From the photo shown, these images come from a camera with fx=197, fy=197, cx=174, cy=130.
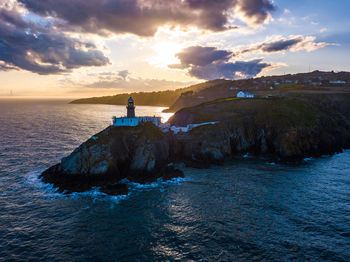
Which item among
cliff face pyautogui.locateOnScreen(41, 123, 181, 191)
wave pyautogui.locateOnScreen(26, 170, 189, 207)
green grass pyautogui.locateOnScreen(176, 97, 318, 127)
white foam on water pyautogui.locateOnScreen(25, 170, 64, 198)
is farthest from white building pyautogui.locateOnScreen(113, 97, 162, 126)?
green grass pyautogui.locateOnScreen(176, 97, 318, 127)

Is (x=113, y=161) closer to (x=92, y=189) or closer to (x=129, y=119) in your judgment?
(x=92, y=189)

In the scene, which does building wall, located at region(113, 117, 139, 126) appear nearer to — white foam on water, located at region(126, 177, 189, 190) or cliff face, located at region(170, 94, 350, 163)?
cliff face, located at region(170, 94, 350, 163)

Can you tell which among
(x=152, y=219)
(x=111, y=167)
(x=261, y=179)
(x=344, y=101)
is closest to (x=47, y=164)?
(x=111, y=167)

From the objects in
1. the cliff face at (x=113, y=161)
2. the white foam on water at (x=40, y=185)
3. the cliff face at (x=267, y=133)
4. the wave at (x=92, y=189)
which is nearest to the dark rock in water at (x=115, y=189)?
the wave at (x=92, y=189)

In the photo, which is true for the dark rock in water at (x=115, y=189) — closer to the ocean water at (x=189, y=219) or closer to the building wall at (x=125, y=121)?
the ocean water at (x=189, y=219)

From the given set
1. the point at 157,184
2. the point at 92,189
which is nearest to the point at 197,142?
the point at 157,184

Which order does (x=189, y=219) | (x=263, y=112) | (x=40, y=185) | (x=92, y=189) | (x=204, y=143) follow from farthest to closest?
(x=263, y=112) → (x=204, y=143) → (x=40, y=185) → (x=92, y=189) → (x=189, y=219)
